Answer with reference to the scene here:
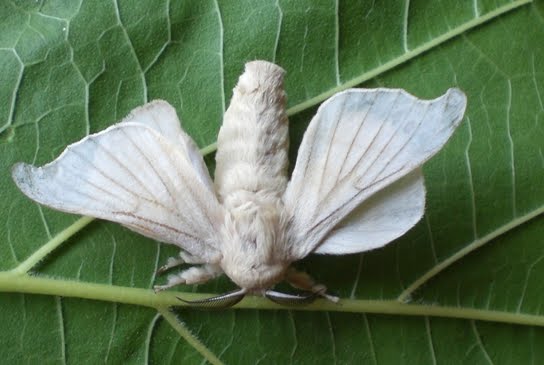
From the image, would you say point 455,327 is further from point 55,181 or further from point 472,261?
point 55,181

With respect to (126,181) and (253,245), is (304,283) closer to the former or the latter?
(253,245)

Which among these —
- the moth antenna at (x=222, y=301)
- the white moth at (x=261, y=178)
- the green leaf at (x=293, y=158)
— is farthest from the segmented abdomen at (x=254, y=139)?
the moth antenna at (x=222, y=301)

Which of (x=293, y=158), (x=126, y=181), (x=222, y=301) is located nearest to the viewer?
(x=126, y=181)

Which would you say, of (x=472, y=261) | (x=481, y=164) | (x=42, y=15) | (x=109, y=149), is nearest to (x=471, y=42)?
(x=481, y=164)

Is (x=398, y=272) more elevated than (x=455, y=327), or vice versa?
(x=398, y=272)

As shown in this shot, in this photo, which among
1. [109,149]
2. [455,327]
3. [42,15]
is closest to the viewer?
[109,149]

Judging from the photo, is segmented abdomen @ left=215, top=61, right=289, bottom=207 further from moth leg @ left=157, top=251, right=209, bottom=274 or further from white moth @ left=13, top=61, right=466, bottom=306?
moth leg @ left=157, top=251, right=209, bottom=274

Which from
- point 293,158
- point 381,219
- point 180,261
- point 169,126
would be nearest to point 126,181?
point 169,126
